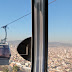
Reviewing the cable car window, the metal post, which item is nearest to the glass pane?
the metal post

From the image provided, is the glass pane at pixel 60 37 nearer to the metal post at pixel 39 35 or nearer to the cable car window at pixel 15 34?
the metal post at pixel 39 35

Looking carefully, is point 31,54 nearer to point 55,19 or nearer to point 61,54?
point 61,54

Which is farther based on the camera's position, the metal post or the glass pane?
the metal post

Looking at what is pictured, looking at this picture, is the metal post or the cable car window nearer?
the cable car window

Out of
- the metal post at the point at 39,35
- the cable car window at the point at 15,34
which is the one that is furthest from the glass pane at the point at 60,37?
the cable car window at the point at 15,34

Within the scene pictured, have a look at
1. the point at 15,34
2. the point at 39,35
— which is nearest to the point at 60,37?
the point at 39,35

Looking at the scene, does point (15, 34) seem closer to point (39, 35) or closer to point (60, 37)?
point (39, 35)

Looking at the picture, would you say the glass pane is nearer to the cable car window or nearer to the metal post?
the metal post

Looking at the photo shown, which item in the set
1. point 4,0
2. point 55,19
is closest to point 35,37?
point 55,19
